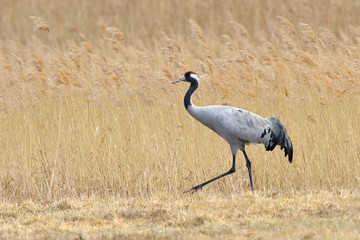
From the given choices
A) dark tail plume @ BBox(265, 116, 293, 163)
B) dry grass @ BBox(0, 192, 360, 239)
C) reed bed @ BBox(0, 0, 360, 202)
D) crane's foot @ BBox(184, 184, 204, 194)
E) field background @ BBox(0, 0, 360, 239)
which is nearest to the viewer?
dry grass @ BBox(0, 192, 360, 239)

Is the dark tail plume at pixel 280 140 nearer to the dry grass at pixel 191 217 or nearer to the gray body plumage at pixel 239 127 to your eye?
the gray body plumage at pixel 239 127

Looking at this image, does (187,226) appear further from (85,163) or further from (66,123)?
(66,123)

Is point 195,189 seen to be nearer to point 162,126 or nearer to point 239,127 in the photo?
point 239,127

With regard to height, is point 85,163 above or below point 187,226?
above

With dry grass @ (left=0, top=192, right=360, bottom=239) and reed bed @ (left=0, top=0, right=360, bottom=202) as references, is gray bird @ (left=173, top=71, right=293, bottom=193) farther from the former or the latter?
dry grass @ (left=0, top=192, right=360, bottom=239)

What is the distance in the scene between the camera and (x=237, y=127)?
21.0 feet

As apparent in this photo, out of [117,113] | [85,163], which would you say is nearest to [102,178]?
[85,163]

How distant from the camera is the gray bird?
639 cm

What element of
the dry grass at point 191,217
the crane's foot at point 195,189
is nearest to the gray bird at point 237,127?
the crane's foot at point 195,189

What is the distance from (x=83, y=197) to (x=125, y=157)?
0.72m

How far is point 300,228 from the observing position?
15.1 ft

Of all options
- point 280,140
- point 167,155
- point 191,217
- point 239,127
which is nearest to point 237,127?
point 239,127

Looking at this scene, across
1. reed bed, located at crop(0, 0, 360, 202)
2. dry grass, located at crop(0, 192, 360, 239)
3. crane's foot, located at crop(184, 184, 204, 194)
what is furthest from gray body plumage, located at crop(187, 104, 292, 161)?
dry grass, located at crop(0, 192, 360, 239)

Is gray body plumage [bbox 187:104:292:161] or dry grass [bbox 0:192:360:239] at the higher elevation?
gray body plumage [bbox 187:104:292:161]
